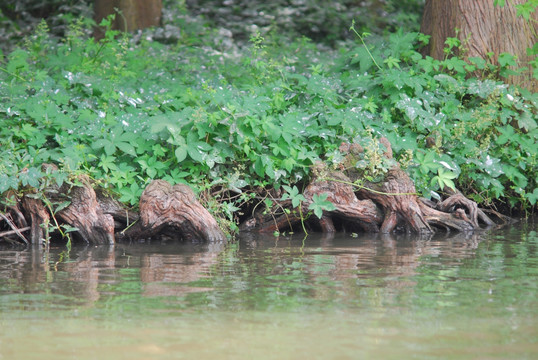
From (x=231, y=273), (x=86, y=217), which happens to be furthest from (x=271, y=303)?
(x=86, y=217)

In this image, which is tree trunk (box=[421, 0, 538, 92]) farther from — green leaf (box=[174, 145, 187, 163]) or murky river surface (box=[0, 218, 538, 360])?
green leaf (box=[174, 145, 187, 163])

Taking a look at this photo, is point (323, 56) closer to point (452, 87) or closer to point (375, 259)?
point (452, 87)

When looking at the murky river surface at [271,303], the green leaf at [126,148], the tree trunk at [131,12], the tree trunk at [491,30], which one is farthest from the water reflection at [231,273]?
the tree trunk at [131,12]

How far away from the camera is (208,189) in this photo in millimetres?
7473

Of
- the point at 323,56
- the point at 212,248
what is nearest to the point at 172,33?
the point at 323,56

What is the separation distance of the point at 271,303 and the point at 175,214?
2.97 metres

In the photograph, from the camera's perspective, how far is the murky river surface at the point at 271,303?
11.1 feet

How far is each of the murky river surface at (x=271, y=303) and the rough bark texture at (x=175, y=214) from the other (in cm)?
55

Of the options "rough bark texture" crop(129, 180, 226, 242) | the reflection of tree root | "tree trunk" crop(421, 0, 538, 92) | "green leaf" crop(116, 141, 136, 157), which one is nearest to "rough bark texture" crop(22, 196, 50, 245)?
"rough bark texture" crop(129, 180, 226, 242)

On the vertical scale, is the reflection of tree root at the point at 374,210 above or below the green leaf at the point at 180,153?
below

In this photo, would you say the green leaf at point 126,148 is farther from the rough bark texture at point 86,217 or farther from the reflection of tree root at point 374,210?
the reflection of tree root at point 374,210

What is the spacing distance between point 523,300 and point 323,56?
345 inches

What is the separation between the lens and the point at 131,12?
46.3ft

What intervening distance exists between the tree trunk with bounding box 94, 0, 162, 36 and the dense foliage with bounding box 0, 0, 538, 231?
3.31 metres
